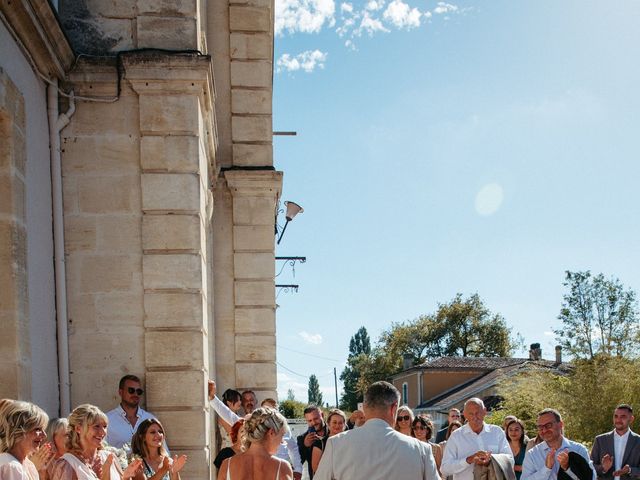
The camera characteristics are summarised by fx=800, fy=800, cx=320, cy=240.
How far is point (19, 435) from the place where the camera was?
480cm

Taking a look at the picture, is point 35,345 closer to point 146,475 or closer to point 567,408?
point 146,475

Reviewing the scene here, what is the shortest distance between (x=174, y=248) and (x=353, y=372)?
9464cm

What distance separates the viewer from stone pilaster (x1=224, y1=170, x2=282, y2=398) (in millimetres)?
12961

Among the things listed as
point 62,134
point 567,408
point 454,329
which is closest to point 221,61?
point 62,134

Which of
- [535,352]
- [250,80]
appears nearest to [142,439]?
[250,80]

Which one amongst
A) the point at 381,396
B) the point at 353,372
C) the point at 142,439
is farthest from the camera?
the point at 353,372

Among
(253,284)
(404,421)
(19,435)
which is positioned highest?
(253,284)

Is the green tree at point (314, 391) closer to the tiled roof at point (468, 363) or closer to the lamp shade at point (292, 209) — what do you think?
the tiled roof at point (468, 363)

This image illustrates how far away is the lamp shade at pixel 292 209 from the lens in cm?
1599

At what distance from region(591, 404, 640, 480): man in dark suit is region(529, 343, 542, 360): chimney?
54835 mm

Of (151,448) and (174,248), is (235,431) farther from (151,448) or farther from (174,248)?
(174,248)

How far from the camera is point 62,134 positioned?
26.2ft

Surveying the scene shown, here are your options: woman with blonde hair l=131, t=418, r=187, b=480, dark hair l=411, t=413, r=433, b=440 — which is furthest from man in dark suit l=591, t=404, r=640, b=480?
woman with blonde hair l=131, t=418, r=187, b=480

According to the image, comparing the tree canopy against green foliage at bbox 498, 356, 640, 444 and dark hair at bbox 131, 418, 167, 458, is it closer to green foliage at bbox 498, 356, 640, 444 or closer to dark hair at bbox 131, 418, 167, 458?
green foliage at bbox 498, 356, 640, 444
